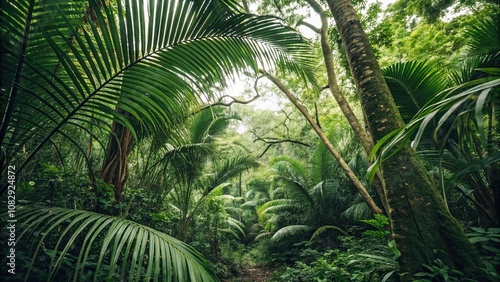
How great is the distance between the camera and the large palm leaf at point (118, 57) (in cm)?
112

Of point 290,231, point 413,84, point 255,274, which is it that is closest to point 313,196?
point 290,231

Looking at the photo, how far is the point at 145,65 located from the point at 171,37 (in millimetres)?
245

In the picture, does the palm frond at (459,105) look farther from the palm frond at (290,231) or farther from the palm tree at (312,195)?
the palm frond at (290,231)

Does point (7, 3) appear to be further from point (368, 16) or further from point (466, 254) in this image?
point (368, 16)

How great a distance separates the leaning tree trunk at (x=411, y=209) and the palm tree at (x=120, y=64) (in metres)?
0.89

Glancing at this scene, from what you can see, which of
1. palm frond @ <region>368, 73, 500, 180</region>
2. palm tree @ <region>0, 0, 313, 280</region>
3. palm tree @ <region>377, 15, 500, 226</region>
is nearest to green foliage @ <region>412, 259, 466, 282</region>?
palm frond @ <region>368, 73, 500, 180</region>

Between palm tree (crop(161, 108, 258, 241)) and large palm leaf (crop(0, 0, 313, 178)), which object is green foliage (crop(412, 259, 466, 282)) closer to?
large palm leaf (crop(0, 0, 313, 178))

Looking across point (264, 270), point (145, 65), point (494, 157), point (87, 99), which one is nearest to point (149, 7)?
point (145, 65)

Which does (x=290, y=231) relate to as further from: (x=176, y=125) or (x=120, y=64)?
(x=120, y=64)

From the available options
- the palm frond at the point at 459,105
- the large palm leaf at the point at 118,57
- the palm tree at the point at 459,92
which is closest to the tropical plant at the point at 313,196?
the palm tree at the point at 459,92

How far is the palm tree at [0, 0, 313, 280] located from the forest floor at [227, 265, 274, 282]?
5.63 meters

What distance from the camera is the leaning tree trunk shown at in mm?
1340

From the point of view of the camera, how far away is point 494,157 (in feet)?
2.69

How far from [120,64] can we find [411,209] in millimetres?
1939
